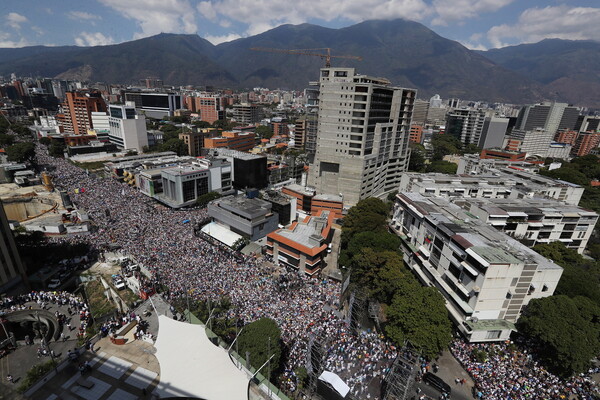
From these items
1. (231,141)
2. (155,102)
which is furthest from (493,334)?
(155,102)

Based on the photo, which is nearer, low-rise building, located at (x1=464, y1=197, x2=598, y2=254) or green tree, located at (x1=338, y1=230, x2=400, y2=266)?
green tree, located at (x1=338, y1=230, x2=400, y2=266)

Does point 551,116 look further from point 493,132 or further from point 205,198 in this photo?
point 205,198

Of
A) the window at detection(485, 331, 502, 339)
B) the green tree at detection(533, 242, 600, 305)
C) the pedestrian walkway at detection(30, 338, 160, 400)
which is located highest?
the green tree at detection(533, 242, 600, 305)

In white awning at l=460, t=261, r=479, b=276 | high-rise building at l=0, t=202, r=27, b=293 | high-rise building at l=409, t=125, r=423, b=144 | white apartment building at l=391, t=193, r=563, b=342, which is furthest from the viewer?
high-rise building at l=409, t=125, r=423, b=144

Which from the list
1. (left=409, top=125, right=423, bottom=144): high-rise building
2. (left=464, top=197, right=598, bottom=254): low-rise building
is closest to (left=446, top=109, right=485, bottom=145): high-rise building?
(left=409, top=125, right=423, bottom=144): high-rise building

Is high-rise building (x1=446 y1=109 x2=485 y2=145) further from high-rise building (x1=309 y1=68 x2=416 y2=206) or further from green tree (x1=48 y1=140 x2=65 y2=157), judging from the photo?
green tree (x1=48 y1=140 x2=65 y2=157)

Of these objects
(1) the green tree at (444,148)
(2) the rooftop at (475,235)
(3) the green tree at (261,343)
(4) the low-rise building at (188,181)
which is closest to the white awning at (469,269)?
(2) the rooftop at (475,235)

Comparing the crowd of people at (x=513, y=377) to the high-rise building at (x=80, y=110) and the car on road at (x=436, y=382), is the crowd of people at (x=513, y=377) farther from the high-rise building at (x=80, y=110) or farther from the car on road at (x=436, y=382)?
the high-rise building at (x=80, y=110)
